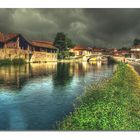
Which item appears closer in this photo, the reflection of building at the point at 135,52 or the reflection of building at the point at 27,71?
the reflection of building at the point at 135,52

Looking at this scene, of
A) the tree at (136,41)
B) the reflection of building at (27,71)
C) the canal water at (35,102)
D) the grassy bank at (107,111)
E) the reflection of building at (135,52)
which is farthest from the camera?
the reflection of building at (27,71)

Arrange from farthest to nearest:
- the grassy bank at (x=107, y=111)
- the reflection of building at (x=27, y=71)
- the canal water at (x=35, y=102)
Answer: the reflection of building at (x=27, y=71) < the canal water at (x=35, y=102) < the grassy bank at (x=107, y=111)

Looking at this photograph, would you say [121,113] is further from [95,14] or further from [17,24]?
[17,24]

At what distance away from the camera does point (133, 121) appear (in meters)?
7.28

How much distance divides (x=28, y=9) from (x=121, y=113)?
3.11m

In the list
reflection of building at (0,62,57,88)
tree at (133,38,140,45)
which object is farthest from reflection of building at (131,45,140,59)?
reflection of building at (0,62,57,88)

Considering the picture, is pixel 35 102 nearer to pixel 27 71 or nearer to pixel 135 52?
pixel 135 52

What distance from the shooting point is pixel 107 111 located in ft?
24.2

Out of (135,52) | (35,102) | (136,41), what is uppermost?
(136,41)

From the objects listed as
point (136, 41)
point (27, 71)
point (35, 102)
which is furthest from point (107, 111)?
point (27, 71)

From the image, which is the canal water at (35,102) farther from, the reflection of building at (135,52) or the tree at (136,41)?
the tree at (136,41)

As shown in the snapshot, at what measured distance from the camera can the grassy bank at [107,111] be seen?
7086mm

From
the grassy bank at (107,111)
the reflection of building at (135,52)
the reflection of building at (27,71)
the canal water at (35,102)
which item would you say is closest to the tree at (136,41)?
the reflection of building at (135,52)
